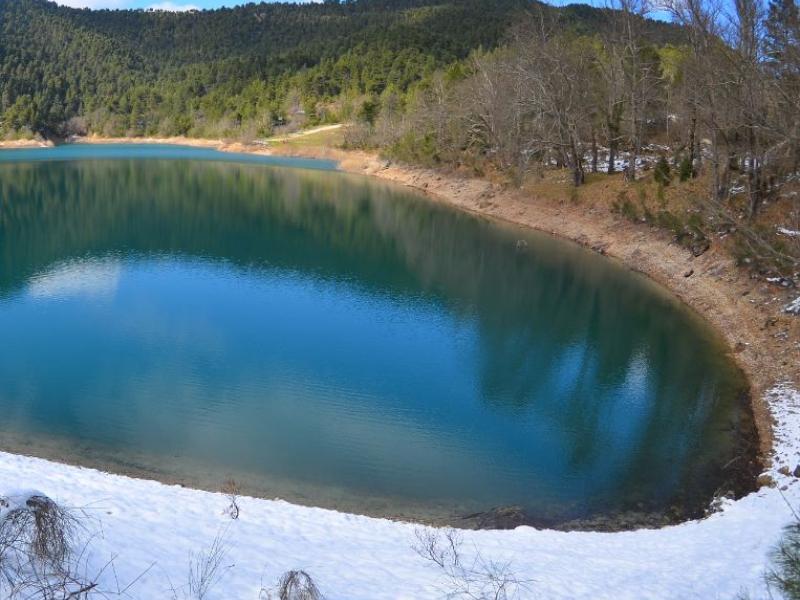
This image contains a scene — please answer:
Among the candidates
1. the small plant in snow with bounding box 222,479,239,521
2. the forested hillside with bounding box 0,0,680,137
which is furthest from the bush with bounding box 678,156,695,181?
the forested hillside with bounding box 0,0,680,137

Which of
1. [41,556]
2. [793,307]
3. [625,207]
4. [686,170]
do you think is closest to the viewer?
[41,556]

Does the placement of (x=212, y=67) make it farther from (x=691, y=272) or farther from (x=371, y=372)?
(x=371, y=372)

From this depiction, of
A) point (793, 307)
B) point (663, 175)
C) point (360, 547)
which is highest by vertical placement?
point (663, 175)

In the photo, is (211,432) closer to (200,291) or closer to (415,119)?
(200,291)

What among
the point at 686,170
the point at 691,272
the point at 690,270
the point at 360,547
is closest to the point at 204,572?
the point at 360,547

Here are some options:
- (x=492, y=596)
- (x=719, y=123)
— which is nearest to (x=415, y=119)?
(x=719, y=123)

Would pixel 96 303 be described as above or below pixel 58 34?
below

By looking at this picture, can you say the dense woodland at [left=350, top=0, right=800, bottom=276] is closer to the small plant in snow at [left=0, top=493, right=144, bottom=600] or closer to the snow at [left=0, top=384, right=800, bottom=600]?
the snow at [left=0, top=384, right=800, bottom=600]
